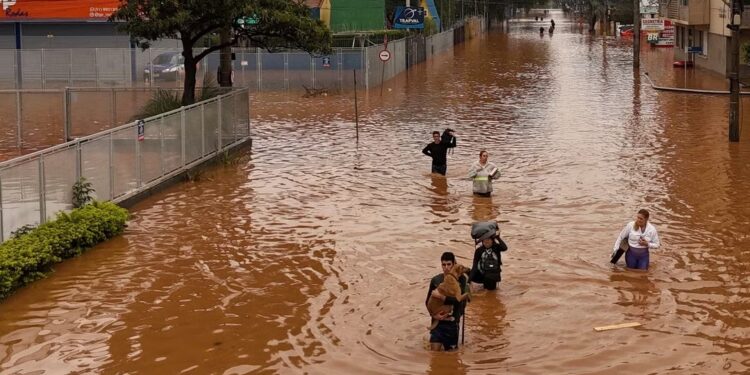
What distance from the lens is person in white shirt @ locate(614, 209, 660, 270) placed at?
1491 cm

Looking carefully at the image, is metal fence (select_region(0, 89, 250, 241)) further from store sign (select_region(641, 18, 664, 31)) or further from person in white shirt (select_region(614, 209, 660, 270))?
store sign (select_region(641, 18, 664, 31))

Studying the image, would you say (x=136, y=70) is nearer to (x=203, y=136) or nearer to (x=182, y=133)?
(x=203, y=136)

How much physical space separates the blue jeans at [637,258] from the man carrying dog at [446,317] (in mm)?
4498

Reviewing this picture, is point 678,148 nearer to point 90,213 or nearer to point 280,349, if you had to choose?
point 90,213

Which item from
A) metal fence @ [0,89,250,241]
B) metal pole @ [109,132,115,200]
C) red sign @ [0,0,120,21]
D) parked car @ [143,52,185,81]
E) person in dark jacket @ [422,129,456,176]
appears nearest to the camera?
metal fence @ [0,89,250,241]

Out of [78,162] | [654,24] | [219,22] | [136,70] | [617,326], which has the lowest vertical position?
[617,326]

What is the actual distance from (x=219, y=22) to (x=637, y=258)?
15395mm

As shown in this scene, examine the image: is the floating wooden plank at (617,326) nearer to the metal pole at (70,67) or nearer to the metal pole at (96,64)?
the metal pole at (96,64)

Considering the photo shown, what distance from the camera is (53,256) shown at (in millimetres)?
15500

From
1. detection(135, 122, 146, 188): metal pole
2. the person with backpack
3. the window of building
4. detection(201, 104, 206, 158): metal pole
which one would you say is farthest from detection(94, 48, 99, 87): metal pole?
the person with backpack

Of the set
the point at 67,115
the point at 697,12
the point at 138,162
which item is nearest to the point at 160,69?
the point at 67,115

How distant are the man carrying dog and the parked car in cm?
4144

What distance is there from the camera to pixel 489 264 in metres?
14.0

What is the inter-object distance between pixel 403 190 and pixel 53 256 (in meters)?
8.78
